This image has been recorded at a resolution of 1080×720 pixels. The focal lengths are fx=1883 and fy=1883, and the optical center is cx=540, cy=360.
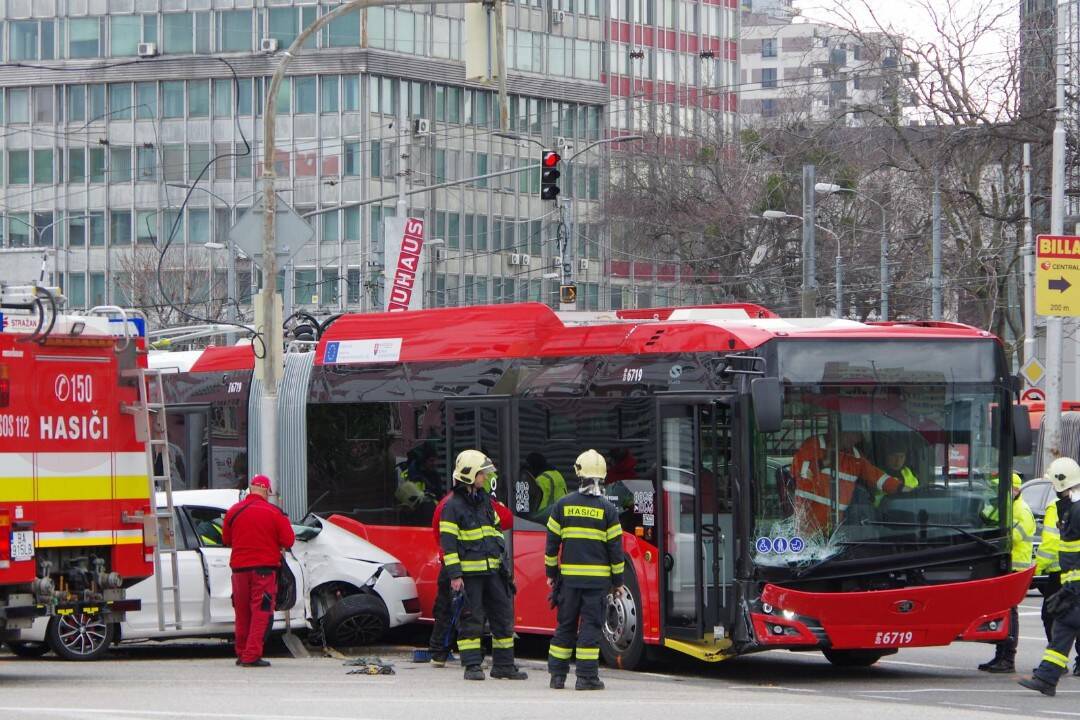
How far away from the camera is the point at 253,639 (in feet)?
50.0

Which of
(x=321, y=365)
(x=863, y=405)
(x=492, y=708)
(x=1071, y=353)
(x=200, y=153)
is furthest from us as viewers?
(x=200, y=153)

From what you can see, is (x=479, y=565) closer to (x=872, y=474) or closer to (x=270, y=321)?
(x=872, y=474)

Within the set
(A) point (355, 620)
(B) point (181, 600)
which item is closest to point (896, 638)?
(A) point (355, 620)

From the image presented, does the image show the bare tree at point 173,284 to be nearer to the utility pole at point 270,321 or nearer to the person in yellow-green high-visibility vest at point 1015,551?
the utility pole at point 270,321

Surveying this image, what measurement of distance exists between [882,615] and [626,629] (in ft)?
7.42

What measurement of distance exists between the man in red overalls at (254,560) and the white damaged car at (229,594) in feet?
1.61

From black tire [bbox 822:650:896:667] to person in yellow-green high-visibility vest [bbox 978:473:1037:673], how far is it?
0.85 m

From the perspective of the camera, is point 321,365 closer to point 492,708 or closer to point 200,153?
point 492,708

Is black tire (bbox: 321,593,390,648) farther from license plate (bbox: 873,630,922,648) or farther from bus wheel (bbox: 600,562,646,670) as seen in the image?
license plate (bbox: 873,630,922,648)

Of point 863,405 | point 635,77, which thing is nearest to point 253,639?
point 863,405

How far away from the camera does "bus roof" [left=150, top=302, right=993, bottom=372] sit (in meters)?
14.3

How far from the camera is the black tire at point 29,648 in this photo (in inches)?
637

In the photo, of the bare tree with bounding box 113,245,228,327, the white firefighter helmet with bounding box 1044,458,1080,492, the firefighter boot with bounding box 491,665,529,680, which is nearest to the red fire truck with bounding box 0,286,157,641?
the firefighter boot with bounding box 491,665,529,680

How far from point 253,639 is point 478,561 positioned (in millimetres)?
2403
